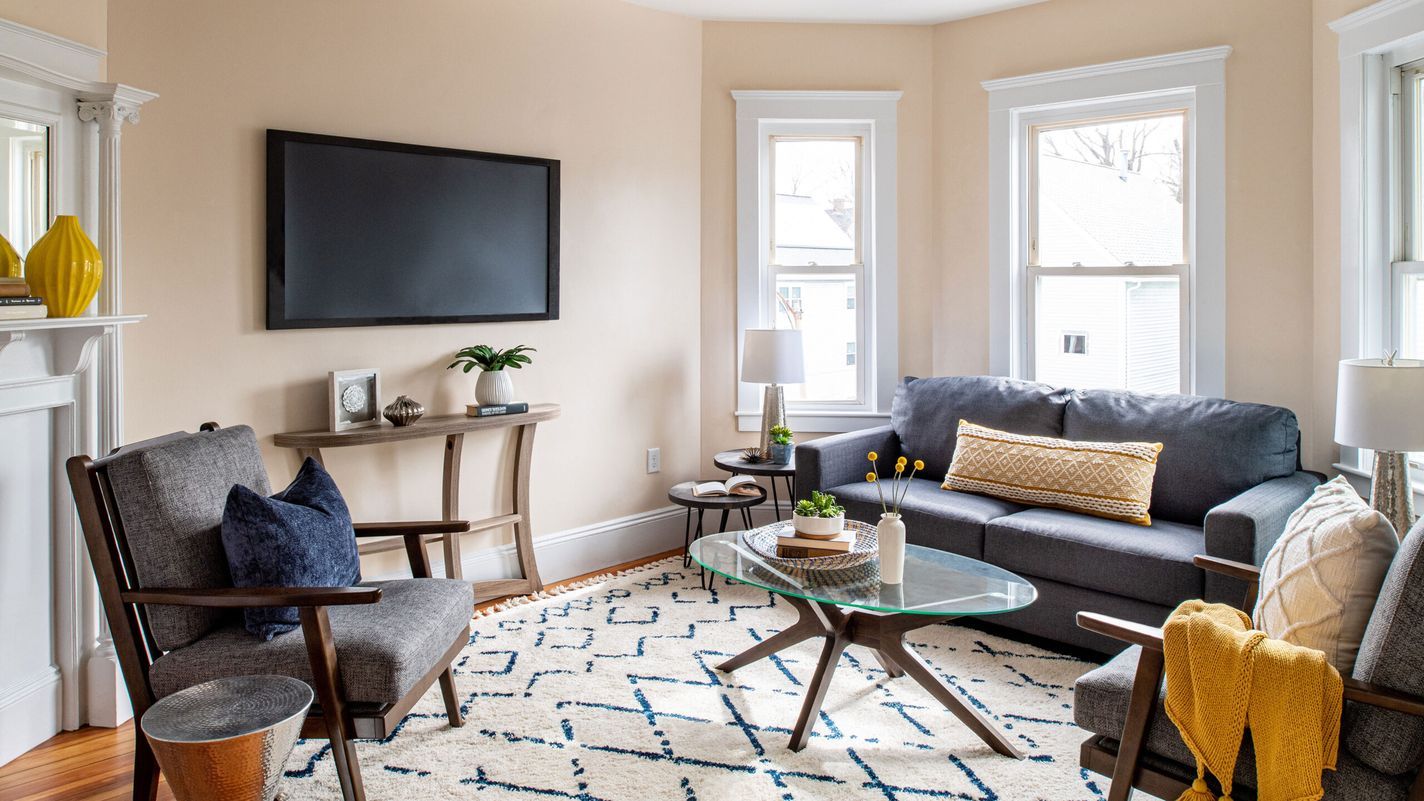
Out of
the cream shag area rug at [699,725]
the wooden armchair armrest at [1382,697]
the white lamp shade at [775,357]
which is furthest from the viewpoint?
the white lamp shade at [775,357]

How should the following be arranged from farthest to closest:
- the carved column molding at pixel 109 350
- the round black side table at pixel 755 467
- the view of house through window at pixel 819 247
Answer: the view of house through window at pixel 819 247 < the round black side table at pixel 755 467 < the carved column molding at pixel 109 350

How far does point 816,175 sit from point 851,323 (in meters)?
0.76

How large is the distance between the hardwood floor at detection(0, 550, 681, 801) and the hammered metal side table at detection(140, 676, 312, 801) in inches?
20.8

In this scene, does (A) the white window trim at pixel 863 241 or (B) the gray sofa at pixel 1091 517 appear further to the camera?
(A) the white window trim at pixel 863 241

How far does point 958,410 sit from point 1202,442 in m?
0.99

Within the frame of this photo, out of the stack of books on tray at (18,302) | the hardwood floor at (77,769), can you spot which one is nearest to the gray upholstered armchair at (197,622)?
the hardwood floor at (77,769)

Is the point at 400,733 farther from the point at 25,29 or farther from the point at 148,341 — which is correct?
the point at 25,29

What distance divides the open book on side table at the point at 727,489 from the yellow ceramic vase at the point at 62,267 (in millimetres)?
2378

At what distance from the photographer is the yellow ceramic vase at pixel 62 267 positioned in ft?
8.33

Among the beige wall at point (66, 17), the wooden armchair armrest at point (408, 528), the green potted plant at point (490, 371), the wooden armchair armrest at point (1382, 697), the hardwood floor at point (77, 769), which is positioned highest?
the beige wall at point (66, 17)

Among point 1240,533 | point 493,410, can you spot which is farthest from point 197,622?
point 1240,533

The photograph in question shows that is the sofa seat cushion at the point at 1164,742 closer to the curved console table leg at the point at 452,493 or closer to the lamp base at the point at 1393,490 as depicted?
the lamp base at the point at 1393,490

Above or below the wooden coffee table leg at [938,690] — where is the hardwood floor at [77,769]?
below

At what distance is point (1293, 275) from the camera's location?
3824 millimetres
